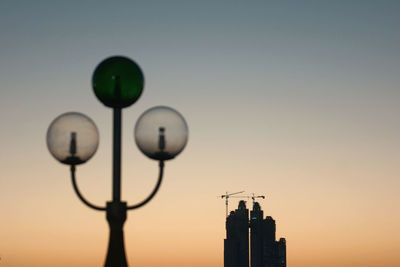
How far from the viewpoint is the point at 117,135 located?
32.3 feet

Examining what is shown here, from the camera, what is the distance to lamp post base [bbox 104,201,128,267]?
952 cm

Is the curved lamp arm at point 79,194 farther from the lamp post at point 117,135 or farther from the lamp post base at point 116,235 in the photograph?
the lamp post base at point 116,235

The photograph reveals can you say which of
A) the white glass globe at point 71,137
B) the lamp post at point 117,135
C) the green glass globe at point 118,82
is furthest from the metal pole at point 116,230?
the green glass globe at point 118,82

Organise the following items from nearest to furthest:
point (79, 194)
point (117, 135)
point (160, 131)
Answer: point (160, 131)
point (79, 194)
point (117, 135)

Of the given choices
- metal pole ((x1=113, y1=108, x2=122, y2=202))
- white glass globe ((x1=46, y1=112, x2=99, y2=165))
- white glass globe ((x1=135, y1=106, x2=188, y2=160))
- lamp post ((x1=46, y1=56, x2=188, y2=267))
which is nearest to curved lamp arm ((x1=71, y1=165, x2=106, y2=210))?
lamp post ((x1=46, y1=56, x2=188, y2=267))

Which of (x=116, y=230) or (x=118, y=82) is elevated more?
(x=118, y=82)

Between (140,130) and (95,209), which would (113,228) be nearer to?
(95,209)

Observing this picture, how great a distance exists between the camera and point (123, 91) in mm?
9914

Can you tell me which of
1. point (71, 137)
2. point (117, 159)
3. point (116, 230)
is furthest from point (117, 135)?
point (116, 230)

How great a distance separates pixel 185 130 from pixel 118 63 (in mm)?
1100

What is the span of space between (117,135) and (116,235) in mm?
1117

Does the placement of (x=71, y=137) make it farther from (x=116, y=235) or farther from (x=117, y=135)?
(x=116, y=235)

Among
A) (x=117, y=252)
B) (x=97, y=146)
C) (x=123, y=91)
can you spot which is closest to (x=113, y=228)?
(x=117, y=252)

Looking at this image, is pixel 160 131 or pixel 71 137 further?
pixel 71 137
